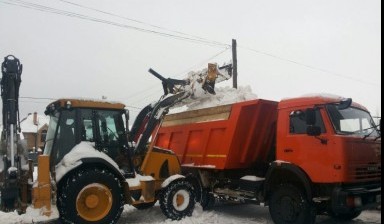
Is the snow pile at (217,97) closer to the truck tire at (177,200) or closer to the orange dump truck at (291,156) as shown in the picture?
the orange dump truck at (291,156)

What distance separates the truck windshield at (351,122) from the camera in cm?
735

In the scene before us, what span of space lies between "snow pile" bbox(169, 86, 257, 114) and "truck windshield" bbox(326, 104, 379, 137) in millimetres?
2999

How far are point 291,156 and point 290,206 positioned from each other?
986mm

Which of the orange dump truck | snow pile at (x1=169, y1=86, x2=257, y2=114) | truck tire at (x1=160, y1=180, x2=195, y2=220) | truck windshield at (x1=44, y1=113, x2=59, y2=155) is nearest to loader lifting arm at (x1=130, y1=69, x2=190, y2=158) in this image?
snow pile at (x1=169, y1=86, x2=257, y2=114)

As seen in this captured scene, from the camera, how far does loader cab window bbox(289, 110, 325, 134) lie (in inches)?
296

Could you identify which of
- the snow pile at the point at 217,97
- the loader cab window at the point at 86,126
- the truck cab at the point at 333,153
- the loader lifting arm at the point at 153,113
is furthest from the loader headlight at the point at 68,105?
the truck cab at the point at 333,153

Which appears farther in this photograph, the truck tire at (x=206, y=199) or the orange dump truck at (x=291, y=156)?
the truck tire at (x=206, y=199)

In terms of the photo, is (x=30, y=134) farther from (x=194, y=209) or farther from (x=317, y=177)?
(x=317, y=177)

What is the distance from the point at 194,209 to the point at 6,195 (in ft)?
14.2

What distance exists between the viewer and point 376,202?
7305 mm

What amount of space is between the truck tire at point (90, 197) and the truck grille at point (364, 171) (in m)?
4.49

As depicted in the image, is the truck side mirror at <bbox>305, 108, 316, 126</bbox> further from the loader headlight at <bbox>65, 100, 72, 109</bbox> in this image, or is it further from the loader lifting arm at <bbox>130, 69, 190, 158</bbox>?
the loader headlight at <bbox>65, 100, 72, 109</bbox>

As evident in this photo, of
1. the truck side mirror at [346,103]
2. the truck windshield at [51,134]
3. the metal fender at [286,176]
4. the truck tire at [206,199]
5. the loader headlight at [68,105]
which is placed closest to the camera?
the metal fender at [286,176]

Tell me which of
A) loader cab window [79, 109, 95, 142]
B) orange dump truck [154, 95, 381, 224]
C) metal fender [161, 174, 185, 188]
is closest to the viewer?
orange dump truck [154, 95, 381, 224]
